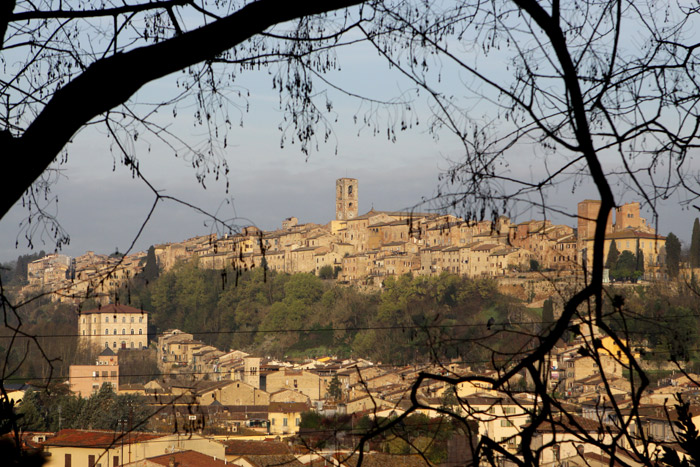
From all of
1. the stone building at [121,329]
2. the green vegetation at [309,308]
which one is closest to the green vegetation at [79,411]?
the green vegetation at [309,308]

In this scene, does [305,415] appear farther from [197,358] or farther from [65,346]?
[197,358]

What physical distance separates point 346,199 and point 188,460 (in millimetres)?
55309

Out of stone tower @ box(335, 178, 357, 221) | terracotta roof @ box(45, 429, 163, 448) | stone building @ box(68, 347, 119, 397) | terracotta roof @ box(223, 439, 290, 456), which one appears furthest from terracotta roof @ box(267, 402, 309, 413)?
stone tower @ box(335, 178, 357, 221)

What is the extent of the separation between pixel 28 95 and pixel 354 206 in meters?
65.9

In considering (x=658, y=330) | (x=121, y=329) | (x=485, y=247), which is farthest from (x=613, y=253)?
(x=658, y=330)

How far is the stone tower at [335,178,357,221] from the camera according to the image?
67312mm

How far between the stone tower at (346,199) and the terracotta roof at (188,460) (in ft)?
176

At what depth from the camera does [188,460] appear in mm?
12883

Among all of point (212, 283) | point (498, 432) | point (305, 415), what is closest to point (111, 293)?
point (498, 432)

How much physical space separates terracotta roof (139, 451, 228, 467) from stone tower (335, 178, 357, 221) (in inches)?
2112

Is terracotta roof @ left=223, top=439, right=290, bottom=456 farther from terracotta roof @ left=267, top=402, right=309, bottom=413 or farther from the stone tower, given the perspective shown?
the stone tower

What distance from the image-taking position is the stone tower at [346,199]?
67312 mm

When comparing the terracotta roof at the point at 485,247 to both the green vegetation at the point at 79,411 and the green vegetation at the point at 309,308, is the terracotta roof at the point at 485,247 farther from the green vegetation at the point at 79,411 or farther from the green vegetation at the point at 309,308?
the green vegetation at the point at 79,411

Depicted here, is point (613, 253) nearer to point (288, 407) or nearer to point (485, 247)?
point (485, 247)
